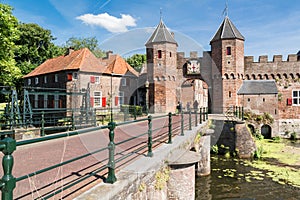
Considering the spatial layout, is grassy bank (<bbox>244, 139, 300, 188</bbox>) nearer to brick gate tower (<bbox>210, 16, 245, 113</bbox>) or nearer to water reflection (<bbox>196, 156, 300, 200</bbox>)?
water reflection (<bbox>196, 156, 300, 200</bbox>)

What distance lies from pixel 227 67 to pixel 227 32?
3.89 meters

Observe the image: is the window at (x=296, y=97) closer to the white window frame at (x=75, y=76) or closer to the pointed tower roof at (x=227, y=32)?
the pointed tower roof at (x=227, y=32)

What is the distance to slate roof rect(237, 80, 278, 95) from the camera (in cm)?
2423

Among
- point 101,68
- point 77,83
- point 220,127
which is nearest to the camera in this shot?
point 220,127

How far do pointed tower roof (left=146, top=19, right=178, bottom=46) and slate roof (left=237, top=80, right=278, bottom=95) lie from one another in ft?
30.9

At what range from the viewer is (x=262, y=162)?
46.4 ft

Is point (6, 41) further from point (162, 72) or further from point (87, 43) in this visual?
point (87, 43)

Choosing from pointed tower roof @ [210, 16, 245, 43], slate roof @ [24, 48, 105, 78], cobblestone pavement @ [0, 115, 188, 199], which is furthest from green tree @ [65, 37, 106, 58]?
cobblestone pavement @ [0, 115, 188, 199]

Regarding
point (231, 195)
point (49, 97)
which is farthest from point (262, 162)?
point (49, 97)

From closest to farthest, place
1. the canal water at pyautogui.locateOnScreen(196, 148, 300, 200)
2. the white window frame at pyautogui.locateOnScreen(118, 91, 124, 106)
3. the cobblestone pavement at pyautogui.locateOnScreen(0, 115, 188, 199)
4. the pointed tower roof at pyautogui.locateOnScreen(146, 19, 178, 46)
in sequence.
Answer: the cobblestone pavement at pyautogui.locateOnScreen(0, 115, 188, 199), the canal water at pyautogui.locateOnScreen(196, 148, 300, 200), the pointed tower roof at pyautogui.locateOnScreen(146, 19, 178, 46), the white window frame at pyautogui.locateOnScreen(118, 91, 124, 106)

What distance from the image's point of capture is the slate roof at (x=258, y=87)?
2423cm

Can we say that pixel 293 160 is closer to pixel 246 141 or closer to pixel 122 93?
pixel 246 141

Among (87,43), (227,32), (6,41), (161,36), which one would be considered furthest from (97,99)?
(87,43)

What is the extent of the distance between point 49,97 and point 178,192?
984 inches
